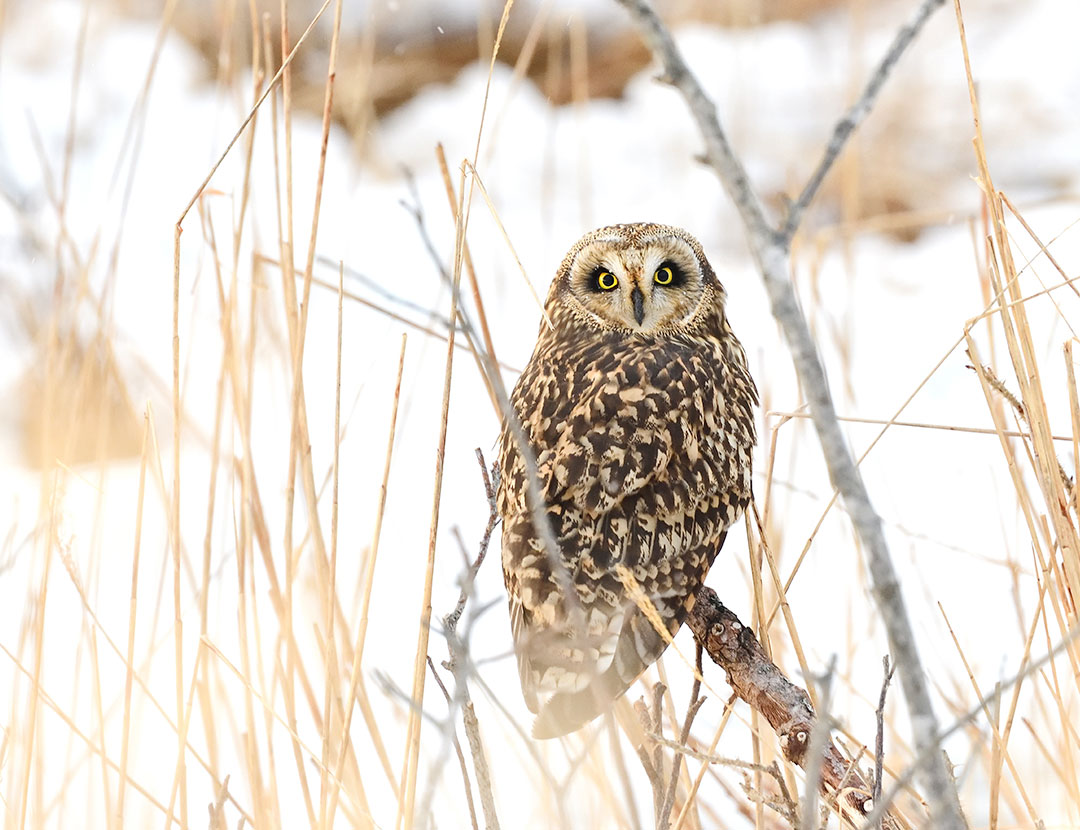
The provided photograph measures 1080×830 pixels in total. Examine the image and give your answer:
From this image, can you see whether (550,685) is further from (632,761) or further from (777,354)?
(777,354)

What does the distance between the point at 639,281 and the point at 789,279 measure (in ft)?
2.53

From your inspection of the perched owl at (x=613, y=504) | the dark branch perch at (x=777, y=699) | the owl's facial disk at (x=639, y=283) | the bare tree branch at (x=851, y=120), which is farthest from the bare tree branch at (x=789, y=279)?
the owl's facial disk at (x=639, y=283)

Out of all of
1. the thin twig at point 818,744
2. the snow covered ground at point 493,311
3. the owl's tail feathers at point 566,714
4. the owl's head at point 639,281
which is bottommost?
the thin twig at point 818,744

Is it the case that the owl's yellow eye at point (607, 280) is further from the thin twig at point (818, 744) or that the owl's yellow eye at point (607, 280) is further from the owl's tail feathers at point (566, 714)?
the thin twig at point (818, 744)

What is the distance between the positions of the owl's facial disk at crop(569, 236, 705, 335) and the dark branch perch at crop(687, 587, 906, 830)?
347 mm

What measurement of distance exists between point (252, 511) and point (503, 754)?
109cm

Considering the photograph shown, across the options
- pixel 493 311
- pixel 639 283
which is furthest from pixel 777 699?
pixel 493 311

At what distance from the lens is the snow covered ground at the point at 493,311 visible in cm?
194

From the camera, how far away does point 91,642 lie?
1134 millimetres

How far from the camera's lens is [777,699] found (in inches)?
33.7

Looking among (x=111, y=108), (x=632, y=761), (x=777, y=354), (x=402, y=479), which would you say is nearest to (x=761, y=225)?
(x=632, y=761)

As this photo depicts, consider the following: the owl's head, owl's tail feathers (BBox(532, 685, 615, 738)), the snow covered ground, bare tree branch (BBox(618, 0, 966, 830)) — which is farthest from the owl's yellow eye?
bare tree branch (BBox(618, 0, 966, 830))

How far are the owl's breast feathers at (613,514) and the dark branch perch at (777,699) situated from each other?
0.05m

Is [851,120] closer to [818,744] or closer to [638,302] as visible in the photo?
[818,744]
